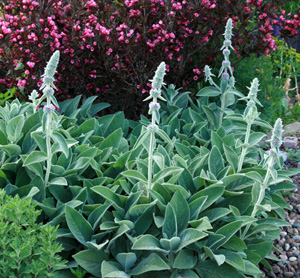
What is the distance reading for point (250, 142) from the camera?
112 inches

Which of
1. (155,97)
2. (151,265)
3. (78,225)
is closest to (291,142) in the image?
(155,97)

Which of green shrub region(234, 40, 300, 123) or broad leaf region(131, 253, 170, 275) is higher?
green shrub region(234, 40, 300, 123)

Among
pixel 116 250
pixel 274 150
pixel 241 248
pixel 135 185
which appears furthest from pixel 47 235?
pixel 274 150

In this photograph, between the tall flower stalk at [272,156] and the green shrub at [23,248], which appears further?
the tall flower stalk at [272,156]

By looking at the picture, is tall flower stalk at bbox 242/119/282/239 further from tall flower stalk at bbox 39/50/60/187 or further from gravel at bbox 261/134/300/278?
tall flower stalk at bbox 39/50/60/187

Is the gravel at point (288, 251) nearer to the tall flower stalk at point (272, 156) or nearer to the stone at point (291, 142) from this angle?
the tall flower stalk at point (272, 156)

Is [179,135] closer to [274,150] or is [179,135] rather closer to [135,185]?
[135,185]

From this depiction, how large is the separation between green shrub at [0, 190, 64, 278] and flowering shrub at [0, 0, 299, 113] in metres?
1.78

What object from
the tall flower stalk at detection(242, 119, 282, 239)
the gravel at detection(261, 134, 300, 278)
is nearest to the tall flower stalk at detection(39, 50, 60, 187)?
the tall flower stalk at detection(242, 119, 282, 239)

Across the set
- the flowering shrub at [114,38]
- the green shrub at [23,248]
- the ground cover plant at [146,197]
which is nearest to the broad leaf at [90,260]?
the ground cover plant at [146,197]

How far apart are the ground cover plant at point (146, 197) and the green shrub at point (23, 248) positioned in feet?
0.80

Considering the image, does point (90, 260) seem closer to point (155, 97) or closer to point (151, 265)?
point (151, 265)

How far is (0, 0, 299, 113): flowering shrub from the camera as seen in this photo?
3.38m

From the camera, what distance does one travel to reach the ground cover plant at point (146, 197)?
2.17 m
